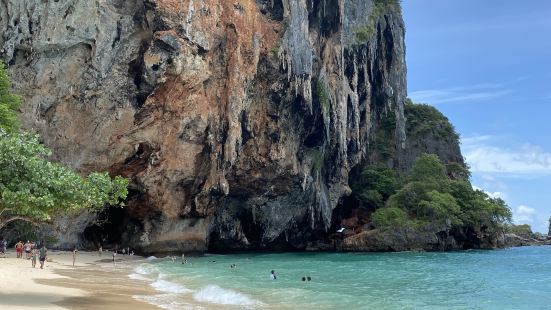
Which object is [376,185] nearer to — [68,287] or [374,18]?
[374,18]

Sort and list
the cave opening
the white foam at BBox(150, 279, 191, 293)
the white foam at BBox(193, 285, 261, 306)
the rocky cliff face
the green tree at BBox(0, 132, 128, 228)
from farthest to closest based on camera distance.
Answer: the cave opening
the rocky cliff face
the white foam at BBox(150, 279, 191, 293)
the white foam at BBox(193, 285, 261, 306)
the green tree at BBox(0, 132, 128, 228)

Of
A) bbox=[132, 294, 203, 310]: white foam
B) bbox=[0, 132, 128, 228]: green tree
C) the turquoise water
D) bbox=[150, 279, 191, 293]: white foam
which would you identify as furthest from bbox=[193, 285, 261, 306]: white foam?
bbox=[0, 132, 128, 228]: green tree

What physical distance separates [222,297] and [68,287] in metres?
4.82

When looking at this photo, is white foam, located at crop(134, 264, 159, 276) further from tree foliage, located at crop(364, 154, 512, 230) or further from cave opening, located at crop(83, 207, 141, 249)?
tree foliage, located at crop(364, 154, 512, 230)

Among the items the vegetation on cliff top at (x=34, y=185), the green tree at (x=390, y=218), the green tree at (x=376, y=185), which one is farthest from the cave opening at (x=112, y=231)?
the green tree at (x=376, y=185)

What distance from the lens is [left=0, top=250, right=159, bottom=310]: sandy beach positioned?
1189 cm

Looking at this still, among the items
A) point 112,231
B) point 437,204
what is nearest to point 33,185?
point 112,231

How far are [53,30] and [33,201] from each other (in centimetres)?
2079

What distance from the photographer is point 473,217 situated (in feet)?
146

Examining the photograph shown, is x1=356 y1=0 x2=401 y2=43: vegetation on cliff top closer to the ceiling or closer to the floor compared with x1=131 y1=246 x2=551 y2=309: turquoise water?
closer to the ceiling

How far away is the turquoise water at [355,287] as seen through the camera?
49.1ft

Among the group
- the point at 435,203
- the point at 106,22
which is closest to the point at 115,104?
the point at 106,22

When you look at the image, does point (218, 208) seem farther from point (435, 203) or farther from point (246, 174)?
point (435, 203)

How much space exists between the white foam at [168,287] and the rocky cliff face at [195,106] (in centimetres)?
1319
